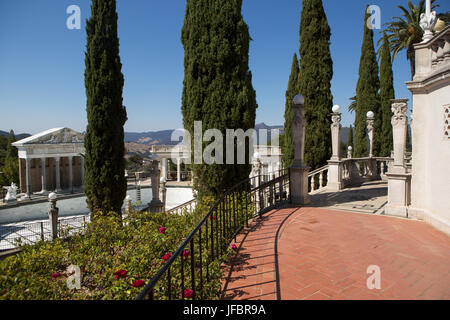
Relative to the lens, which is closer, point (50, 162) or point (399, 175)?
point (399, 175)

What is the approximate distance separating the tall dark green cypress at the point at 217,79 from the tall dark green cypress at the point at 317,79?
23.3 feet

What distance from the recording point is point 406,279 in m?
3.51

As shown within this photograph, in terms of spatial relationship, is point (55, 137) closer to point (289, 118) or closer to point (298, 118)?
point (289, 118)

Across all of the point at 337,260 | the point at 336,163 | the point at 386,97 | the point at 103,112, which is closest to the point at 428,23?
the point at 337,260

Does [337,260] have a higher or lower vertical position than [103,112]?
lower

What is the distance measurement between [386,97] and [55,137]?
3258cm

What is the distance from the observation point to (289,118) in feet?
59.0

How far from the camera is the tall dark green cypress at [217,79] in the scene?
7.07 meters

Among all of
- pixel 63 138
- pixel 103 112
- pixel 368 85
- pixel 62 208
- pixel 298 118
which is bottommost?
pixel 62 208

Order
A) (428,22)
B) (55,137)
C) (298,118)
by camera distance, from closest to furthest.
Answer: (428,22) → (298,118) → (55,137)

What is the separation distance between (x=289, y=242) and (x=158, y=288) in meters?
2.73

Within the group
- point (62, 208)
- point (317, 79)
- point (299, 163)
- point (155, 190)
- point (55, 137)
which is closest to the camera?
point (299, 163)
